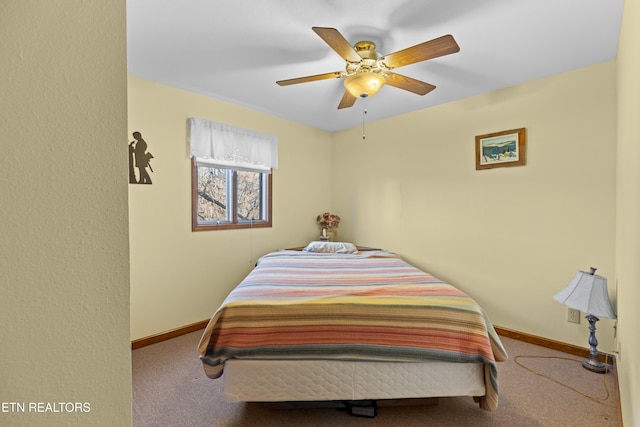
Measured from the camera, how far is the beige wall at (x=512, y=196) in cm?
236

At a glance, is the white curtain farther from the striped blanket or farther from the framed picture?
the framed picture

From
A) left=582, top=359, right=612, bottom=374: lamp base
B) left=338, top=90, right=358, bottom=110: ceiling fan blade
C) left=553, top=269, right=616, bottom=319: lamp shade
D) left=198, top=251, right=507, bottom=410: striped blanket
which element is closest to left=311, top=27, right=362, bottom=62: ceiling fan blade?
left=338, top=90, right=358, bottom=110: ceiling fan blade

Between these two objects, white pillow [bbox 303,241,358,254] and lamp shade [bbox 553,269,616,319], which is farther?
white pillow [bbox 303,241,358,254]

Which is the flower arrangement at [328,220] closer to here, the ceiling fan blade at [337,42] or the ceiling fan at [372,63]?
the ceiling fan at [372,63]

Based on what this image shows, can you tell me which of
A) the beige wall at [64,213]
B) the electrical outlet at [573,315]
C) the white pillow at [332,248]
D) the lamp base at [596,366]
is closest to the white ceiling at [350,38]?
the beige wall at [64,213]

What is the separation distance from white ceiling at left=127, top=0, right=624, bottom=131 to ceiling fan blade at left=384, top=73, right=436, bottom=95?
0.22 metres

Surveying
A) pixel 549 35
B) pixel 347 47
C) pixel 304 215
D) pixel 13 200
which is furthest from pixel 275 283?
pixel 549 35

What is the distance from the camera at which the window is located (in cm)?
299

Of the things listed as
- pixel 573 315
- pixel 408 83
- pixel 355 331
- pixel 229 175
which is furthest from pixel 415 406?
pixel 229 175

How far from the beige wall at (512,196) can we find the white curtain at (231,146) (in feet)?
4.29

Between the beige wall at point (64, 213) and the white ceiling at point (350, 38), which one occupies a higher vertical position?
the white ceiling at point (350, 38)

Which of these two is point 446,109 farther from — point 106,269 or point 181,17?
point 106,269

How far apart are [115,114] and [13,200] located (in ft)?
0.66

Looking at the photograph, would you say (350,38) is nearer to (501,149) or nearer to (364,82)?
(364,82)
